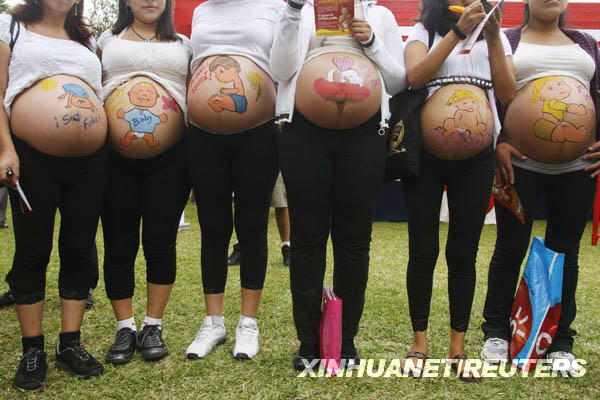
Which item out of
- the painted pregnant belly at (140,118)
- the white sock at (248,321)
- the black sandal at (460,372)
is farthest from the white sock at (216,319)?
the black sandal at (460,372)

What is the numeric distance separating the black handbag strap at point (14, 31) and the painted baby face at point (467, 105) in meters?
1.88

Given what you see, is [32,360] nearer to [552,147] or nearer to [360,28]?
[360,28]

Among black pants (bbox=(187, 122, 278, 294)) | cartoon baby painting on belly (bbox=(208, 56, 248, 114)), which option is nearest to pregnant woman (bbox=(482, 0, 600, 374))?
black pants (bbox=(187, 122, 278, 294))

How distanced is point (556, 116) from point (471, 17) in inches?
25.1

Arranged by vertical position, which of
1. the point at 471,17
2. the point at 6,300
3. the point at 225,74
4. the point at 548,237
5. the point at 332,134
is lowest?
the point at 6,300

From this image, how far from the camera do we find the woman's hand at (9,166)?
195 cm

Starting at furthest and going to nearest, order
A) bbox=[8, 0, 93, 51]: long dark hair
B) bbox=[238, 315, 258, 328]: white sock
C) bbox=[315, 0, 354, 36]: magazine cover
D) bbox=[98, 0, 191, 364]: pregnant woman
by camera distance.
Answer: bbox=[238, 315, 258, 328]: white sock
bbox=[98, 0, 191, 364]: pregnant woman
bbox=[8, 0, 93, 51]: long dark hair
bbox=[315, 0, 354, 36]: magazine cover

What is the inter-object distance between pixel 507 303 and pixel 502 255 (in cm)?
27

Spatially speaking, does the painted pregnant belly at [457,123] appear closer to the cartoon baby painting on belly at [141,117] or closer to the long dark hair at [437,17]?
the long dark hair at [437,17]

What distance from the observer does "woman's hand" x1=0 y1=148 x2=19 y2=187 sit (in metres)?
1.95

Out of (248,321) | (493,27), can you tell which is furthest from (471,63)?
(248,321)

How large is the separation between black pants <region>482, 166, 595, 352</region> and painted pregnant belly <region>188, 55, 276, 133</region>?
4.34 ft

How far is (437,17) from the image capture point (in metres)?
2.20

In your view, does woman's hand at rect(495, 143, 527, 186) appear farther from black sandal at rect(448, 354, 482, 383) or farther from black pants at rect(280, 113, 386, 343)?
black sandal at rect(448, 354, 482, 383)
